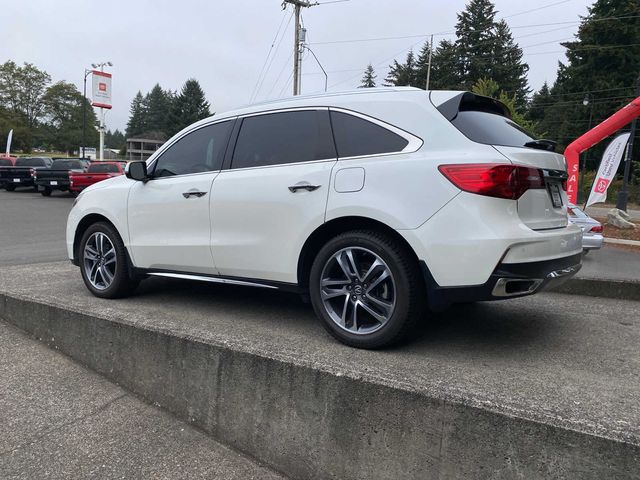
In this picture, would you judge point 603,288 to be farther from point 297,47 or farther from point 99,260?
point 297,47

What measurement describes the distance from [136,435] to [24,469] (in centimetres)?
63

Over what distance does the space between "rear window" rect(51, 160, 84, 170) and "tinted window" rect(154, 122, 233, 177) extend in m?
22.5

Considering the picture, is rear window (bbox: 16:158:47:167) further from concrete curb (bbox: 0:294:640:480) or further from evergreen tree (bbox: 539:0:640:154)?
evergreen tree (bbox: 539:0:640:154)

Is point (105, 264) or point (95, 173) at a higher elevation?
point (95, 173)

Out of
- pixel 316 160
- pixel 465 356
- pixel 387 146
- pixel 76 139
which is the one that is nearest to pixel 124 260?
pixel 316 160

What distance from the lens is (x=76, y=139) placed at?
84312 millimetres

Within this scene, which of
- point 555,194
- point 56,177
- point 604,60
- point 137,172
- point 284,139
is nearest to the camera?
point 555,194

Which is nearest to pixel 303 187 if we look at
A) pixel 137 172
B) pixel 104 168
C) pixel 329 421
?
pixel 329 421

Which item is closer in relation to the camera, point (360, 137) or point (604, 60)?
point (360, 137)

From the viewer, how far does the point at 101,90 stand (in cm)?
4250

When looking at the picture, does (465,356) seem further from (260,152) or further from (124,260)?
(124,260)

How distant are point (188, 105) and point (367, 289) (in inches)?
3539

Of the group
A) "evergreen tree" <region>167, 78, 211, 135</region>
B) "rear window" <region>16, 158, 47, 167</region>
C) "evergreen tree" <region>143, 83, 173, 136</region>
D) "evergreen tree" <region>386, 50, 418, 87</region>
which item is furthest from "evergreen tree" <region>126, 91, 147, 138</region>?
"rear window" <region>16, 158, 47, 167</region>

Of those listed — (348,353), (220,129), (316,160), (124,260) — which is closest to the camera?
(348,353)
